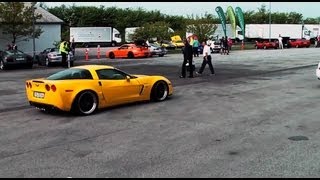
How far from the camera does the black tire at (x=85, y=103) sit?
414 inches

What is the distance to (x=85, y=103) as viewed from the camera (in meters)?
10.7

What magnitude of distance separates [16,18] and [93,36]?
33417 millimetres

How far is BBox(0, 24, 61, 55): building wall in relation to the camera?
38.0m

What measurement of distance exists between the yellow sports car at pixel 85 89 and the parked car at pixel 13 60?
15.3 meters

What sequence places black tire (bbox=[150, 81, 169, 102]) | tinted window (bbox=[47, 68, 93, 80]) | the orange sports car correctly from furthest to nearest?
the orange sports car < black tire (bbox=[150, 81, 169, 102]) < tinted window (bbox=[47, 68, 93, 80])

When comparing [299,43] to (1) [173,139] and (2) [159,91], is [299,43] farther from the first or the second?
(1) [173,139]

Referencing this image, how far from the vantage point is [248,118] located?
32.2ft

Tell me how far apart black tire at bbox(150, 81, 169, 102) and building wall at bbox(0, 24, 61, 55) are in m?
27.4

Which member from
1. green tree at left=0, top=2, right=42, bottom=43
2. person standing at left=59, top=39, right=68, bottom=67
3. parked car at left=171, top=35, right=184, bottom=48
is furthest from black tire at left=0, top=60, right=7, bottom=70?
parked car at left=171, top=35, right=184, bottom=48

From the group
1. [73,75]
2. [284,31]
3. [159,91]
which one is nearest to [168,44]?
[284,31]

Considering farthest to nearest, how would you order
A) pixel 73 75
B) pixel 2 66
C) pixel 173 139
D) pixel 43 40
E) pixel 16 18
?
pixel 43 40
pixel 16 18
pixel 2 66
pixel 73 75
pixel 173 139

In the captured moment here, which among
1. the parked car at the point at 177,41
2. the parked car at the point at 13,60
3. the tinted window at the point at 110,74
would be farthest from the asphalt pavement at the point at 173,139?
the parked car at the point at 177,41

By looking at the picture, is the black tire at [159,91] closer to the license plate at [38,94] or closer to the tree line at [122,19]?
the license plate at [38,94]

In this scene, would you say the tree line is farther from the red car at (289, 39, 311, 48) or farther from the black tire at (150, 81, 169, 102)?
the black tire at (150, 81, 169, 102)
